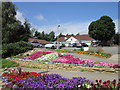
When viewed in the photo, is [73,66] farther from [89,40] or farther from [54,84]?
[89,40]

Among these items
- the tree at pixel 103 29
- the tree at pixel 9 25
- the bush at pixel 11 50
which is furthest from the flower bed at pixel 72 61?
the tree at pixel 103 29

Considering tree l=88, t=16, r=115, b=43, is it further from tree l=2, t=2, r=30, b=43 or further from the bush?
the bush

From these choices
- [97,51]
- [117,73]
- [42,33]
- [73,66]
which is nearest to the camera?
[117,73]

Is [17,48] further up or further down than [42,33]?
further down

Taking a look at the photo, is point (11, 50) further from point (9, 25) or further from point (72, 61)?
point (72, 61)

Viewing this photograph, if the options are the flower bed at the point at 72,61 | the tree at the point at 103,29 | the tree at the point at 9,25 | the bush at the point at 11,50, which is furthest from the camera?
the tree at the point at 103,29

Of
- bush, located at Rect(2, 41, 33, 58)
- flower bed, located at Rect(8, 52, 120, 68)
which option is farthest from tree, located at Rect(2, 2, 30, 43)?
flower bed, located at Rect(8, 52, 120, 68)

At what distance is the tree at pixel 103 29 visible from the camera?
43.3 meters

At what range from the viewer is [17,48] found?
58.0 feet

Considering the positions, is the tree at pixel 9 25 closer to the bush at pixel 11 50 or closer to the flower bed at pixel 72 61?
the bush at pixel 11 50

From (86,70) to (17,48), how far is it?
41.0 ft

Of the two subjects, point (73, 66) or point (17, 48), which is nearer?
point (73, 66)

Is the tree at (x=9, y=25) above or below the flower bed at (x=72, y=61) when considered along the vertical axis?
above

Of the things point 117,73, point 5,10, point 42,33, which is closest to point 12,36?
point 5,10
